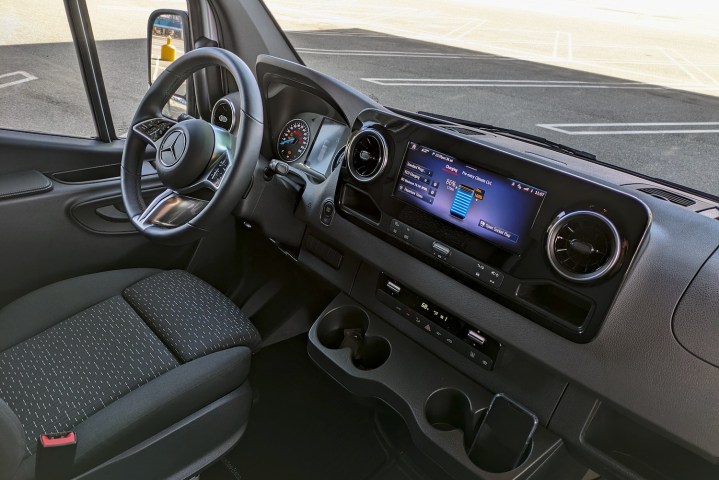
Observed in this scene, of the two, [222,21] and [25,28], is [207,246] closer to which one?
[222,21]

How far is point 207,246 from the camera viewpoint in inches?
93.0

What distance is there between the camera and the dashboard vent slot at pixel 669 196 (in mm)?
1403

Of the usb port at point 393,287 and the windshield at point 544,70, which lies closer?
the usb port at point 393,287

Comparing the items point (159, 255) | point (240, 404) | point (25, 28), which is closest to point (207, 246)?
point (159, 255)

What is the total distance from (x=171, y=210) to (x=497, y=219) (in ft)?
3.22

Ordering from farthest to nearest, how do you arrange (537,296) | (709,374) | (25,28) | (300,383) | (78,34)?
(25,28), (300,383), (78,34), (537,296), (709,374)

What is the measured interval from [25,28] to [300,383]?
369 cm

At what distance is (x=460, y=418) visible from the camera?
1.68m

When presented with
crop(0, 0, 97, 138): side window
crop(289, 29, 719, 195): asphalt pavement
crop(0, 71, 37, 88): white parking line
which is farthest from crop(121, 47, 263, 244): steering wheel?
crop(0, 71, 37, 88): white parking line

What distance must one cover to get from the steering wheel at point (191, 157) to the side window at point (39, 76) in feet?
2.06

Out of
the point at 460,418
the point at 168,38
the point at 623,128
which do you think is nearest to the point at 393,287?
the point at 460,418

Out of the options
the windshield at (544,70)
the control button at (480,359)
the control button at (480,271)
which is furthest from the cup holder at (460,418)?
the windshield at (544,70)

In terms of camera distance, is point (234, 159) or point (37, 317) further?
point (37, 317)

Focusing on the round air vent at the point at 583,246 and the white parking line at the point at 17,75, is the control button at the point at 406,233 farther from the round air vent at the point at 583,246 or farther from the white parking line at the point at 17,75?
the white parking line at the point at 17,75
